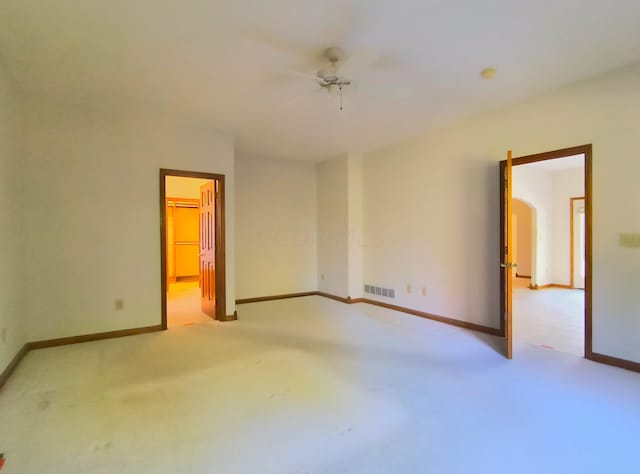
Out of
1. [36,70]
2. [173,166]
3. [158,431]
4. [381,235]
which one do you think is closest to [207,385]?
[158,431]

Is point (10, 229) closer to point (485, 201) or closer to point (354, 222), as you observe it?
point (354, 222)

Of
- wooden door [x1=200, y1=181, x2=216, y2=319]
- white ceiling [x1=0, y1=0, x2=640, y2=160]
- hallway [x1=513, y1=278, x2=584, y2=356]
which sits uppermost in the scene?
white ceiling [x1=0, y1=0, x2=640, y2=160]

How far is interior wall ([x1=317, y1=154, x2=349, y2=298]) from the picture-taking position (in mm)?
5989

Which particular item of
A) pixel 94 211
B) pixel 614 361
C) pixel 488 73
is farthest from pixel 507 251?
pixel 94 211

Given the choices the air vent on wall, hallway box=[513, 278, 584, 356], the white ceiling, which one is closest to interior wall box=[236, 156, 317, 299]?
the air vent on wall

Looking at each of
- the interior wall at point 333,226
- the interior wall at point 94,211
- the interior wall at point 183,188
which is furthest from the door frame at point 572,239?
the interior wall at point 183,188

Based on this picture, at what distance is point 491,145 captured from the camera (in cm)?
401

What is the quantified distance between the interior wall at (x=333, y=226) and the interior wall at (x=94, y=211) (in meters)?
2.74

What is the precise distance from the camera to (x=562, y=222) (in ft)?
25.3

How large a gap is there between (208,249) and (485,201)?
3970mm

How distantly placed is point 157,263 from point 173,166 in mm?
1290

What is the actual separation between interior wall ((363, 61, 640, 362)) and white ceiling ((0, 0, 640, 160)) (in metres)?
0.34

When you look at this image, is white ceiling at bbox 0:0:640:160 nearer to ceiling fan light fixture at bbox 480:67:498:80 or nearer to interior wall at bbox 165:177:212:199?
ceiling fan light fixture at bbox 480:67:498:80

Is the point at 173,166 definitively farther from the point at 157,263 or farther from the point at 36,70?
the point at 36,70
